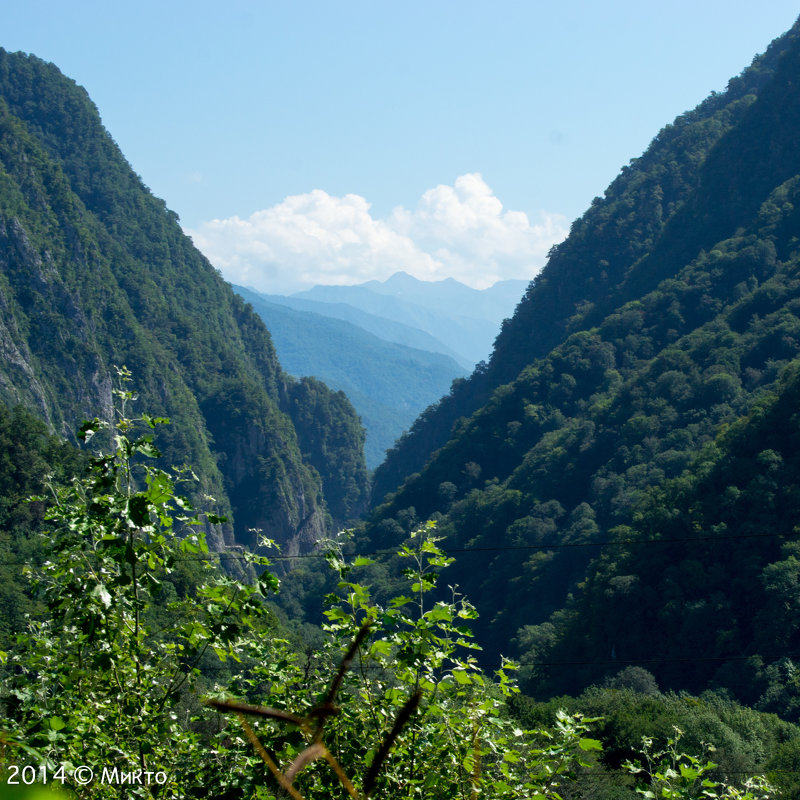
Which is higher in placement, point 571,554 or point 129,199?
point 129,199

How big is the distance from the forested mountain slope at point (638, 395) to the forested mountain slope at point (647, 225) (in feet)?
0.66

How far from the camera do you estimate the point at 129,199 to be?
12075 cm

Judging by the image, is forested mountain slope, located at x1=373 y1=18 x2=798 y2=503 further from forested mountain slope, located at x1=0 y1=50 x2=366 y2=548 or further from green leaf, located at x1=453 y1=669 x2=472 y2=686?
green leaf, located at x1=453 y1=669 x2=472 y2=686

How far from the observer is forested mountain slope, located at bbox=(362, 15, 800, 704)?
109ft

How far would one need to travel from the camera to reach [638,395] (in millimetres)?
52688

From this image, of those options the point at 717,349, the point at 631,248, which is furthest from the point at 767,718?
the point at 631,248

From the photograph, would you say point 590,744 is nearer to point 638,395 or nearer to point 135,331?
point 638,395

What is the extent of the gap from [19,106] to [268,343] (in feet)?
155

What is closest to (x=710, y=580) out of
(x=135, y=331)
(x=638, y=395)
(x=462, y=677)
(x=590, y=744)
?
(x=638, y=395)

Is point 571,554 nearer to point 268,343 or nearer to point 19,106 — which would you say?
point 268,343

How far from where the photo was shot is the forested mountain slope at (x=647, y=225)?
66.1 meters

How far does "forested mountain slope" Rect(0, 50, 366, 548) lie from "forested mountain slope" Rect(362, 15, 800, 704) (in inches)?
999

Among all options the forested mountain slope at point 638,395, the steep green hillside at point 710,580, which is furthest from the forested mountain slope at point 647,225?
the steep green hillside at point 710,580

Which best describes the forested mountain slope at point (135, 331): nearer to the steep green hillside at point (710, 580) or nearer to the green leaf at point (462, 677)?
the steep green hillside at point (710, 580)
